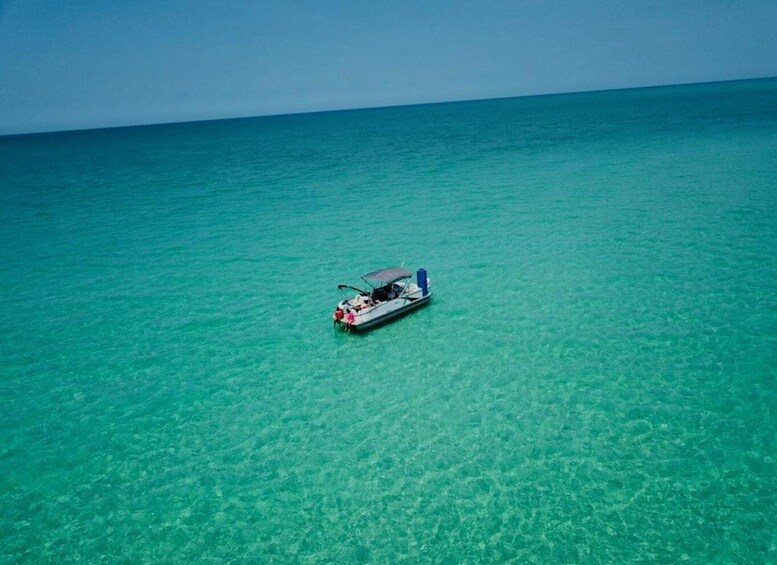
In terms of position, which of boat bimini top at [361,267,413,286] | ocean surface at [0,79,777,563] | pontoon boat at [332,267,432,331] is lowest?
ocean surface at [0,79,777,563]

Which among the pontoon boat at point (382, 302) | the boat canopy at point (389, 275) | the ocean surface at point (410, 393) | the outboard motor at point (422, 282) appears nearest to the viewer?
the ocean surface at point (410, 393)

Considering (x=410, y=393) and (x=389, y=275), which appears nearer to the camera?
(x=410, y=393)

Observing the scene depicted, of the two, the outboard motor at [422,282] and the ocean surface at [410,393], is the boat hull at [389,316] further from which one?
the ocean surface at [410,393]

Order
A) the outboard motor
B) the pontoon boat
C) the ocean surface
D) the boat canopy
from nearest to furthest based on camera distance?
the ocean surface → the pontoon boat → the boat canopy → the outboard motor

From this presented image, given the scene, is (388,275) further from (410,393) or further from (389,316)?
(410,393)

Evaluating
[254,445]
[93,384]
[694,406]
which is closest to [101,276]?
[93,384]

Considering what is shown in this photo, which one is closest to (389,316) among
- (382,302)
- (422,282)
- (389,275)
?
(382,302)

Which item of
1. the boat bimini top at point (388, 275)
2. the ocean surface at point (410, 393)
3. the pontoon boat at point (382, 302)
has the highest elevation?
the boat bimini top at point (388, 275)

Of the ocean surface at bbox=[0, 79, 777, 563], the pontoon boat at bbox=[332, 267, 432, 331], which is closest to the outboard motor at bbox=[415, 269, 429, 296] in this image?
the pontoon boat at bbox=[332, 267, 432, 331]

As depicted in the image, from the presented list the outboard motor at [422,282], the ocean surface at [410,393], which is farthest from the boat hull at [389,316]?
the ocean surface at [410,393]

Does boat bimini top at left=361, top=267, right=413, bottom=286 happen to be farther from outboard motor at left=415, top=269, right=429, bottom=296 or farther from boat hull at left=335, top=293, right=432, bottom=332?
boat hull at left=335, top=293, right=432, bottom=332
